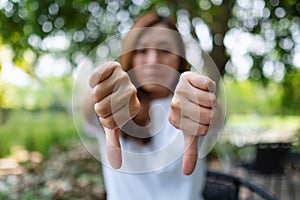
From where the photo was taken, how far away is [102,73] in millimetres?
268

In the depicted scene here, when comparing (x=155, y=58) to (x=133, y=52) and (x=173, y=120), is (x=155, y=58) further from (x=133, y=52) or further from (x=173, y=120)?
(x=173, y=120)

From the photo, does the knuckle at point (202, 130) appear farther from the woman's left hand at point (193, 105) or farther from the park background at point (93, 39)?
the park background at point (93, 39)

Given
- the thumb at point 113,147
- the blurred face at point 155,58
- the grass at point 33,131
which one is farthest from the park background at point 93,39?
the grass at point 33,131

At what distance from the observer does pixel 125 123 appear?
29cm

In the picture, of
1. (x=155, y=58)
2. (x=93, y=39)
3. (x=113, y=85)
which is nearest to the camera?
(x=113, y=85)

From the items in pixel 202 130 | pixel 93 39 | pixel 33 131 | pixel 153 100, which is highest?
pixel 202 130

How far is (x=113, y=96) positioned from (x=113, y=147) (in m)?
0.04

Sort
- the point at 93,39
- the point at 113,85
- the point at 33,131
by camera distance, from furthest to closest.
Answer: the point at 33,131 → the point at 93,39 → the point at 113,85

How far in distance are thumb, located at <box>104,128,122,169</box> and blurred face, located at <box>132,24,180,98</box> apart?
81 mm

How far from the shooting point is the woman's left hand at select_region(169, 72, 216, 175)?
27 cm

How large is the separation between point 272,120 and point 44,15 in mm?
4680

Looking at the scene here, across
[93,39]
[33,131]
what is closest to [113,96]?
[93,39]

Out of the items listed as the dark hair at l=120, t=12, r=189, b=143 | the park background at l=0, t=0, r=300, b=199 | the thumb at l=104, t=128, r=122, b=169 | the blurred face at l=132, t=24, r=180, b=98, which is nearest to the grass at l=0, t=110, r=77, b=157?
the park background at l=0, t=0, r=300, b=199

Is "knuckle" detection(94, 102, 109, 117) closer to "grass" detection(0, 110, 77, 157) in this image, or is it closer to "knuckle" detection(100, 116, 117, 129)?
"knuckle" detection(100, 116, 117, 129)
